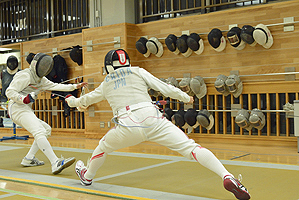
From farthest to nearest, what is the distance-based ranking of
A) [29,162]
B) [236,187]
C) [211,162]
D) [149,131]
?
[29,162], [149,131], [211,162], [236,187]

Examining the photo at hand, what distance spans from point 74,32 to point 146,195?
5656 mm

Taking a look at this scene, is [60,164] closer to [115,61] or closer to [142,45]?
[115,61]

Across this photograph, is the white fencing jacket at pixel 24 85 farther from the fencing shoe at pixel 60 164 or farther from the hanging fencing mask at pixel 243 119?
the hanging fencing mask at pixel 243 119

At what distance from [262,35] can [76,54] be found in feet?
11.8

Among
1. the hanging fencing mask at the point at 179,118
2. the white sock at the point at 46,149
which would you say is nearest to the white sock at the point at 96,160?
the white sock at the point at 46,149

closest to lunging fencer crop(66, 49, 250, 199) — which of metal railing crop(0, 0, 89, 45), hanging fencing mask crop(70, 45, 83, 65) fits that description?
hanging fencing mask crop(70, 45, 83, 65)

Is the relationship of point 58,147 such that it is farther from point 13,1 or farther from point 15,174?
point 13,1

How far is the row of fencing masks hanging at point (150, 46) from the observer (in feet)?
19.7

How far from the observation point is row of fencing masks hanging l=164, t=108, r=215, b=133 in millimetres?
5363

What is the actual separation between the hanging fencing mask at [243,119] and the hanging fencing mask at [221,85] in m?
0.36

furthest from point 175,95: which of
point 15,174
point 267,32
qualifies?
point 267,32

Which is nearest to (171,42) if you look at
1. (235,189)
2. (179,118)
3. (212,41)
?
(212,41)

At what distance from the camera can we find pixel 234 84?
16.8ft

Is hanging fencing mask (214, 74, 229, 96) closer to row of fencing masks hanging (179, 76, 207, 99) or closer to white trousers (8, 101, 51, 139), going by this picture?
row of fencing masks hanging (179, 76, 207, 99)
